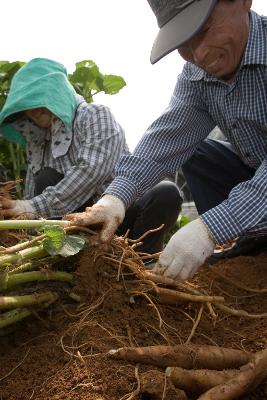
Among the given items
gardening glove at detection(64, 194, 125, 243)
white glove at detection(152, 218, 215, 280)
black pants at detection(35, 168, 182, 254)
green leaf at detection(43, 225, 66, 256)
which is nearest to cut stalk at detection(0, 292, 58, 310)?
green leaf at detection(43, 225, 66, 256)

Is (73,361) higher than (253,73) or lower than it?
lower

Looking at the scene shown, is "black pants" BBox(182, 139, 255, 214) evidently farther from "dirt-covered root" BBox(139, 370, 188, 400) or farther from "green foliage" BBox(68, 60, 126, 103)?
"dirt-covered root" BBox(139, 370, 188, 400)

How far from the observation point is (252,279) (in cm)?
190

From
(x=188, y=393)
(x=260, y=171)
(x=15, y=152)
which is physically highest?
(x=260, y=171)

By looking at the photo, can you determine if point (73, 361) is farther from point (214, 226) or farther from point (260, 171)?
point (260, 171)

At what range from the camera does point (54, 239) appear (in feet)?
4.75

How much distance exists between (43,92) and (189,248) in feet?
4.28

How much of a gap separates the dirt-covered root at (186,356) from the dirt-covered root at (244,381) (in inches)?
1.6

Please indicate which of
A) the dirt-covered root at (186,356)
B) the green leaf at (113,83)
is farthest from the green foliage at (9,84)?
the dirt-covered root at (186,356)

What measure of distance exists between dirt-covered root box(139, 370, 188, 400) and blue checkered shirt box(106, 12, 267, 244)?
21.6 inches

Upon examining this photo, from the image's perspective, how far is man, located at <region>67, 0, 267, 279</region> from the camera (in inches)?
62.3

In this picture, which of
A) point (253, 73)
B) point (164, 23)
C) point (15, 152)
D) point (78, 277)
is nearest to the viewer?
point (78, 277)

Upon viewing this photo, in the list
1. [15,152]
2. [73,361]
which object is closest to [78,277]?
[73,361]

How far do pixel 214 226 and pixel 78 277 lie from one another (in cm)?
44
